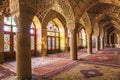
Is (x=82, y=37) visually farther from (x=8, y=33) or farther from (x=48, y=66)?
(x=48, y=66)

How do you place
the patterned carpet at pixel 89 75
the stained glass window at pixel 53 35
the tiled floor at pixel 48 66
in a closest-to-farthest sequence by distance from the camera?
the patterned carpet at pixel 89 75, the tiled floor at pixel 48 66, the stained glass window at pixel 53 35

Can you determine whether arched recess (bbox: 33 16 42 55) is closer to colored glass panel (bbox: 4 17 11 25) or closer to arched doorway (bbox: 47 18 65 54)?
arched doorway (bbox: 47 18 65 54)

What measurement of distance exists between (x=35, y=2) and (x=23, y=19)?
1.04 meters

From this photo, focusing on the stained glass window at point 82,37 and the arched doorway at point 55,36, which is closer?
the arched doorway at point 55,36

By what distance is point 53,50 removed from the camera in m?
14.9

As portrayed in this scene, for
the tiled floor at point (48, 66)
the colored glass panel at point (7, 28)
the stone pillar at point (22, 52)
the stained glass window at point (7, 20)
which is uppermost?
the stained glass window at point (7, 20)

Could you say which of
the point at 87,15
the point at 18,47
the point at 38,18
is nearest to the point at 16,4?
the point at 18,47

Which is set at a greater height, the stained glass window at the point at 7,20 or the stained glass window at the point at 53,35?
the stained glass window at the point at 7,20

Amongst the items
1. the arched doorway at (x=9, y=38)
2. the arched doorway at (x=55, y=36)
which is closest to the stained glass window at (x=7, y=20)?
the arched doorway at (x=9, y=38)

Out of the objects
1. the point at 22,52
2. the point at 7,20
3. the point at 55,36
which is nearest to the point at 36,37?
the point at 7,20

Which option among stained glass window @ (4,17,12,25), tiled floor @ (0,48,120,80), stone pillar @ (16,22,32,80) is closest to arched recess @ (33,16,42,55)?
stained glass window @ (4,17,12,25)

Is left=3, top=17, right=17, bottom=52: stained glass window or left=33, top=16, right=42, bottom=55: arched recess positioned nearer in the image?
left=3, top=17, right=17, bottom=52: stained glass window

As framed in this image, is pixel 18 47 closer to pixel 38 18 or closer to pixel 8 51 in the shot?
pixel 8 51

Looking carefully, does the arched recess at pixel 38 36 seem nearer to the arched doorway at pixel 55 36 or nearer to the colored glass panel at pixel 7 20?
the arched doorway at pixel 55 36
